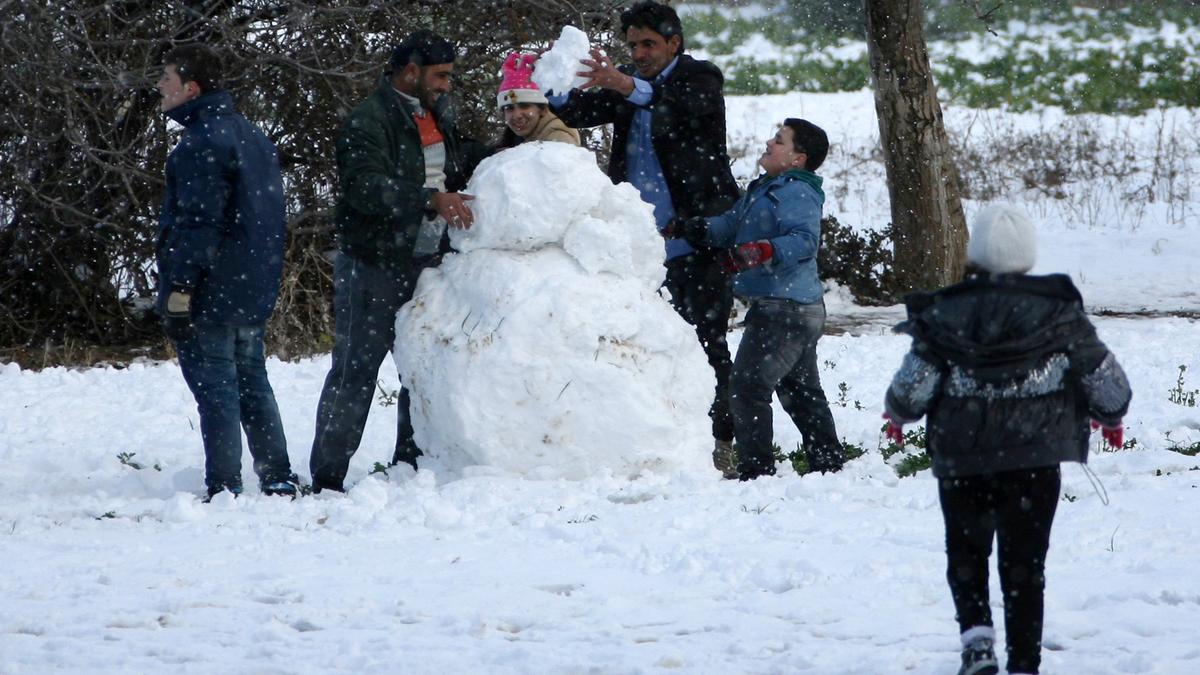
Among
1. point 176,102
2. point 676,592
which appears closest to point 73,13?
point 176,102

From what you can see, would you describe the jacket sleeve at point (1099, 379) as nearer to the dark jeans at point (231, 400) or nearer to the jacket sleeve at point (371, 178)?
the jacket sleeve at point (371, 178)

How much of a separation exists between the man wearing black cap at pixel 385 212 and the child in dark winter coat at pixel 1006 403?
252 cm

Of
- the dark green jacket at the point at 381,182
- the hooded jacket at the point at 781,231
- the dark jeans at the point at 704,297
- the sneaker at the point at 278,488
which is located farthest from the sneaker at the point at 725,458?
the sneaker at the point at 278,488

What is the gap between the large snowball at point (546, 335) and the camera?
5.76 metres

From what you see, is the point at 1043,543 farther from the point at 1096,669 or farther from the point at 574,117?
the point at 574,117

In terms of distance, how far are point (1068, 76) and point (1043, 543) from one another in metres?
20.3

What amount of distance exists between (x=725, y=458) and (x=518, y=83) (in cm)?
197

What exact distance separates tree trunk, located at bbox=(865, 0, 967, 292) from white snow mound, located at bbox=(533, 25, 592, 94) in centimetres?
599

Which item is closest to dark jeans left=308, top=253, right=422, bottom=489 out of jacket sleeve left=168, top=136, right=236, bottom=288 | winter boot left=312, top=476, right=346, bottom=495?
winter boot left=312, top=476, right=346, bottom=495

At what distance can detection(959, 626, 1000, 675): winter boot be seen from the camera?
3.61m

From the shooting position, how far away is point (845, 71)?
23891 millimetres

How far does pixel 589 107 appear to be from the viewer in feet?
20.7

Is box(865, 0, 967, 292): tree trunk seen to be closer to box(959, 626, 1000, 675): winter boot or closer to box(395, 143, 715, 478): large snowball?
box(395, 143, 715, 478): large snowball

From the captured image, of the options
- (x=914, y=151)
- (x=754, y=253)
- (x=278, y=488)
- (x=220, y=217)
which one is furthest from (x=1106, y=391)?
(x=914, y=151)
